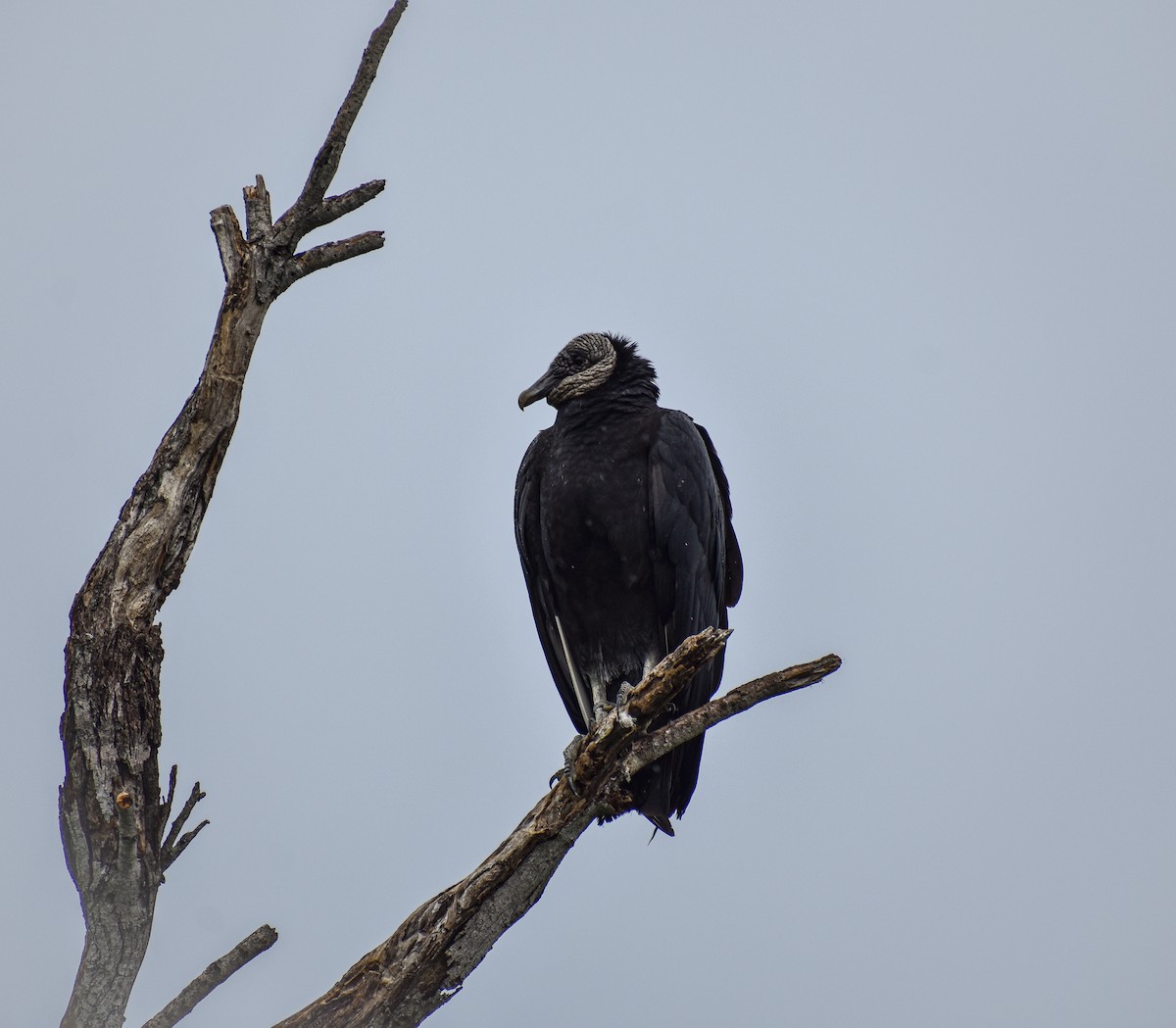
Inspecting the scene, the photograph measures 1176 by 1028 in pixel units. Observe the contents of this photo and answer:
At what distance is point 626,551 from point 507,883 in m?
1.65

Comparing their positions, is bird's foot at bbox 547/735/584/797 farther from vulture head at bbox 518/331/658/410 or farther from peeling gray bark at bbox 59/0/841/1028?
vulture head at bbox 518/331/658/410

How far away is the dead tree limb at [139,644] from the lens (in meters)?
3.05


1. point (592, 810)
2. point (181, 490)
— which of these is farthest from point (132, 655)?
point (592, 810)

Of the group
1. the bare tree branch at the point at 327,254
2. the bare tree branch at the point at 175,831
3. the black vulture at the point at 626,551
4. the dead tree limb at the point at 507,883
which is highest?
the bare tree branch at the point at 327,254

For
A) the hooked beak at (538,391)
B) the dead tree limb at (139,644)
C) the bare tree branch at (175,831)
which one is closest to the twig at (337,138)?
the dead tree limb at (139,644)

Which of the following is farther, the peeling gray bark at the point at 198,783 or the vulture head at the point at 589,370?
the vulture head at the point at 589,370

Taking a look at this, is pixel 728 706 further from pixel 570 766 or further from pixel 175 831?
pixel 175 831

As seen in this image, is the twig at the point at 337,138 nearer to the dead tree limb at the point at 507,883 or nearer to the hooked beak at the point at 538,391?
the dead tree limb at the point at 507,883

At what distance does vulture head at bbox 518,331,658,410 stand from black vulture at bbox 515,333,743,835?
2.0 inches

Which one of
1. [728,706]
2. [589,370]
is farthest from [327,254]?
[589,370]

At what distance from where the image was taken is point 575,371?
5.34m

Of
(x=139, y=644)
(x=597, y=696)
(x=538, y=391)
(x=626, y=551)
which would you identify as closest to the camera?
(x=139, y=644)

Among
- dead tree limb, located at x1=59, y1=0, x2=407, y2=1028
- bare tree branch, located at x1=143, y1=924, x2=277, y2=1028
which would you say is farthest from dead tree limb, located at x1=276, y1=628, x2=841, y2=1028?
dead tree limb, located at x1=59, y1=0, x2=407, y2=1028

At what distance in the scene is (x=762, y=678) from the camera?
3.17 meters
